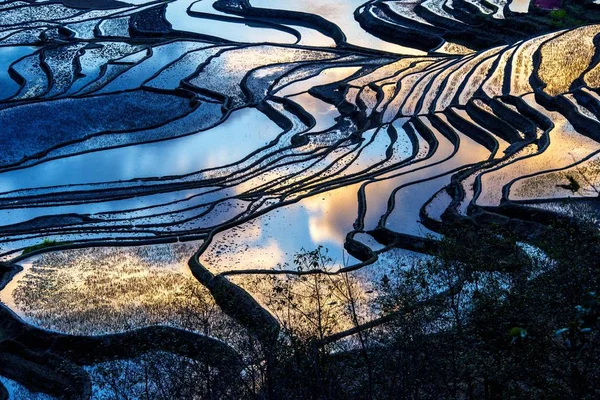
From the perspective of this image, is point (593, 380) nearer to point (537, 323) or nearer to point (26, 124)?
point (537, 323)

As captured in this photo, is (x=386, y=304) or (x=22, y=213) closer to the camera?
(x=386, y=304)

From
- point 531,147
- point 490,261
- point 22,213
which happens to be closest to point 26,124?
point 22,213

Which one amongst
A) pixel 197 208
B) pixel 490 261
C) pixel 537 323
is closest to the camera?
pixel 537 323

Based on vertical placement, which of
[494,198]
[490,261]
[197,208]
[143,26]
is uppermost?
[490,261]

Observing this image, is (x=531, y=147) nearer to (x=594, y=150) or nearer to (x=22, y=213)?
(x=594, y=150)

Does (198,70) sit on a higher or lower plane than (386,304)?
lower

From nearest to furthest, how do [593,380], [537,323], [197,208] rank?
[593,380]
[537,323]
[197,208]

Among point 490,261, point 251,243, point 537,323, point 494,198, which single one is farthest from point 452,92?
point 537,323
